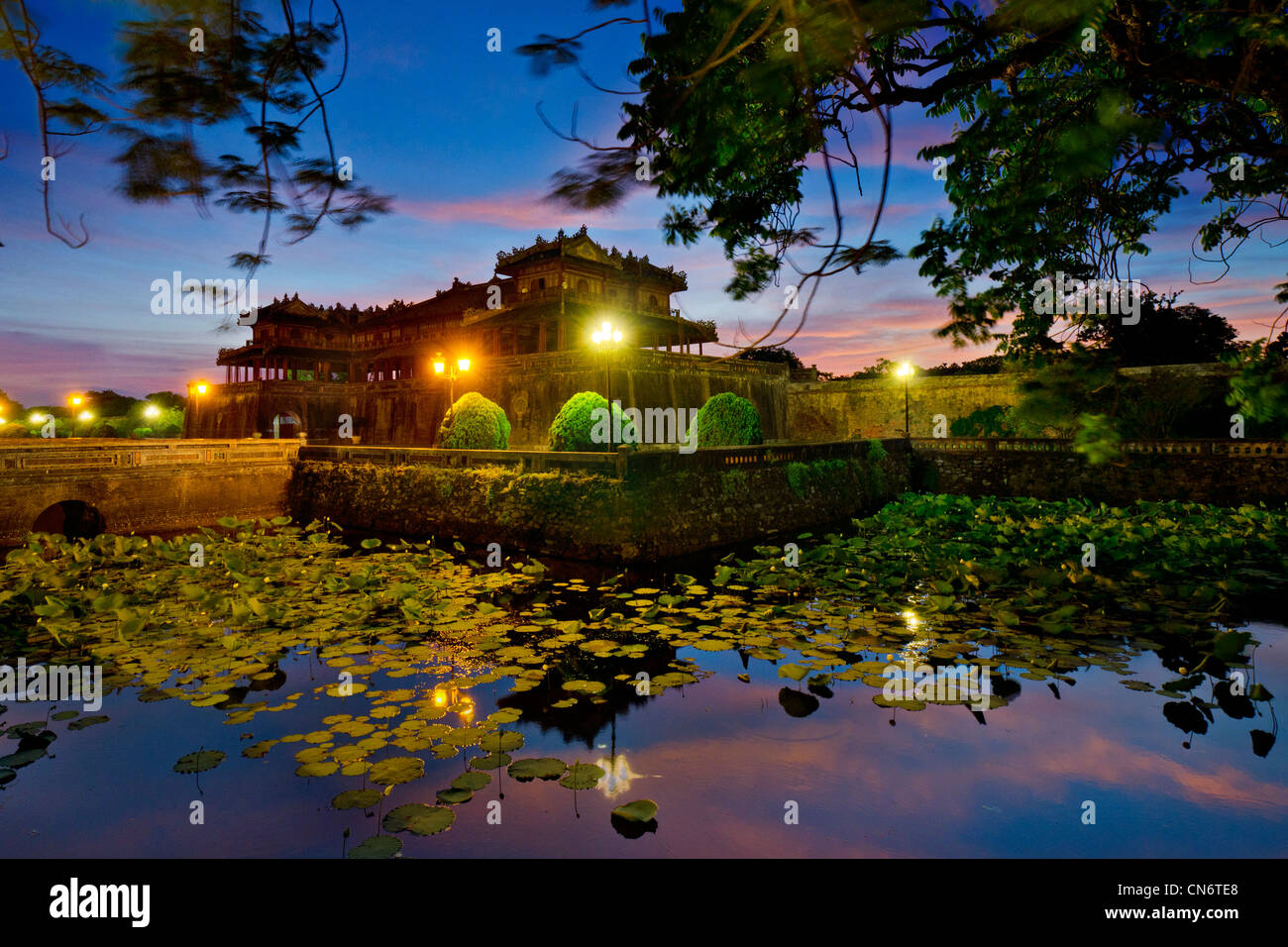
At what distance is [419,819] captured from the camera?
11.3ft

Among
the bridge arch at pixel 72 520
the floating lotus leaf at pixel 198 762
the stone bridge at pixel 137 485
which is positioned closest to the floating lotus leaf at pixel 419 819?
the floating lotus leaf at pixel 198 762

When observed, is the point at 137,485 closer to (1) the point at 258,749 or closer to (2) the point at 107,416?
(1) the point at 258,749

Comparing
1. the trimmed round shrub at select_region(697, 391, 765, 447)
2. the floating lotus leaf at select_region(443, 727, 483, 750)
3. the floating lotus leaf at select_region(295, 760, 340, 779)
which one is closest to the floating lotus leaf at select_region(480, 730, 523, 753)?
the floating lotus leaf at select_region(443, 727, 483, 750)

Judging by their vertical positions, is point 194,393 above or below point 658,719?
above

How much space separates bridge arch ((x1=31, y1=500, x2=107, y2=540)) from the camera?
1560 centimetres

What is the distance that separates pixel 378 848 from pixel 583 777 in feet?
4.35

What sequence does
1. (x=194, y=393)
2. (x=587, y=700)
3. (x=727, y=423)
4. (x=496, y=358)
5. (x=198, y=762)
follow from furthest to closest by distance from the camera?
(x=194, y=393)
(x=496, y=358)
(x=727, y=423)
(x=587, y=700)
(x=198, y=762)

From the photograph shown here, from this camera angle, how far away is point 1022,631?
6.92m

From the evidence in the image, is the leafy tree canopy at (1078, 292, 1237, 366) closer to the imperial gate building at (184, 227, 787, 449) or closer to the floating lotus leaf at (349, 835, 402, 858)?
the imperial gate building at (184, 227, 787, 449)

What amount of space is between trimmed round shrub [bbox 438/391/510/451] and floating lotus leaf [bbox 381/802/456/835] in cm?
1344

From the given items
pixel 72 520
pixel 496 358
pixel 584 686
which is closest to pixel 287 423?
pixel 496 358

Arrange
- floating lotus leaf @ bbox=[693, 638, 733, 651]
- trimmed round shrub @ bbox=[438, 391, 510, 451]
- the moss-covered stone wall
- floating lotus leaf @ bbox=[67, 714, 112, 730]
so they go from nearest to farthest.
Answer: floating lotus leaf @ bbox=[67, 714, 112, 730]
floating lotus leaf @ bbox=[693, 638, 733, 651]
the moss-covered stone wall
trimmed round shrub @ bbox=[438, 391, 510, 451]

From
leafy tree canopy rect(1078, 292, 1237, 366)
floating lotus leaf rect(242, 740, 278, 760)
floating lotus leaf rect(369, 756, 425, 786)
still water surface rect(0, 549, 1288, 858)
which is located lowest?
still water surface rect(0, 549, 1288, 858)
